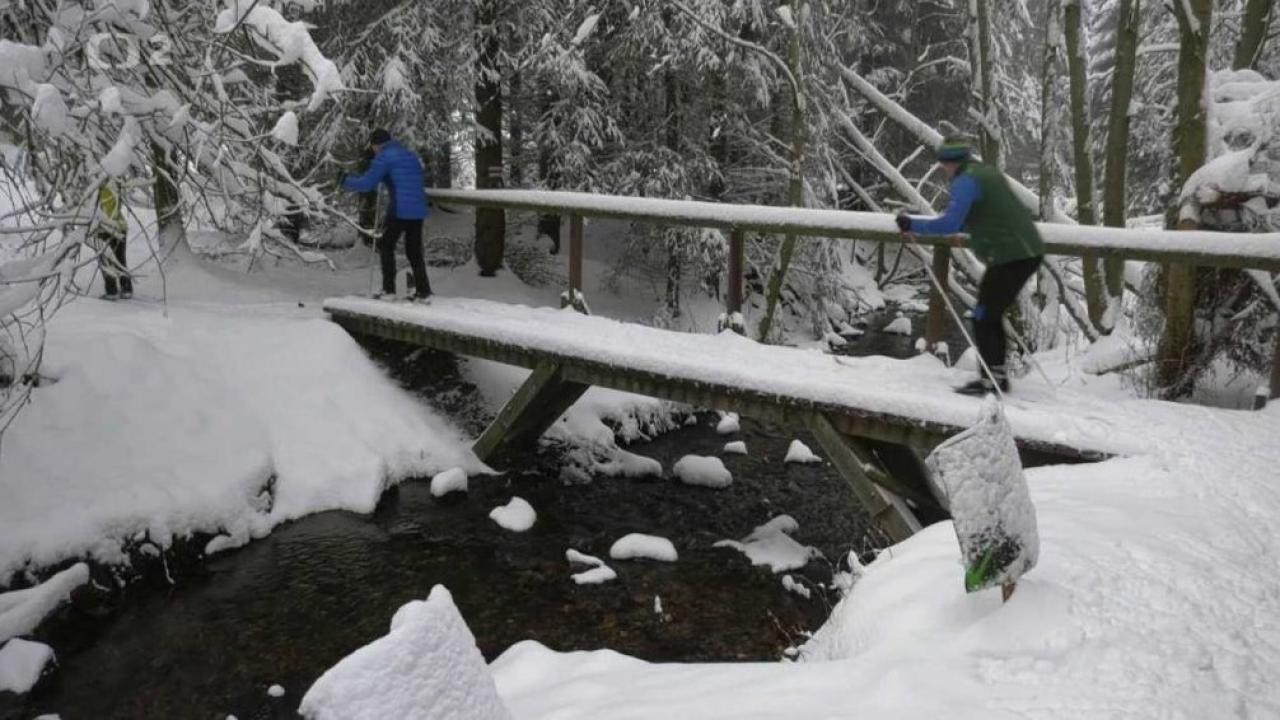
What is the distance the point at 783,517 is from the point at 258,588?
A: 4.53 m

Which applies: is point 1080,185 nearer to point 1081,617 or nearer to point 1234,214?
point 1234,214

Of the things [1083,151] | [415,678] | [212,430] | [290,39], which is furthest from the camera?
[1083,151]

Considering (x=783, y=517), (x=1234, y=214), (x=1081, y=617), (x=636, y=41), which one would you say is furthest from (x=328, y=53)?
(x=1081, y=617)

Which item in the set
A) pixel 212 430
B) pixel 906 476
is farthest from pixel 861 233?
pixel 212 430

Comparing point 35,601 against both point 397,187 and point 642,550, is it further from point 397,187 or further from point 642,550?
point 397,187

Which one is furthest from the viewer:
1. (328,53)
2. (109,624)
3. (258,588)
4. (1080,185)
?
(328,53)

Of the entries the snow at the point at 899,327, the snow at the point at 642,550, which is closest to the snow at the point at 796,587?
the snow at the point at 642,550

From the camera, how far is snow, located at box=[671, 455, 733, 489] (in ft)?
29.4

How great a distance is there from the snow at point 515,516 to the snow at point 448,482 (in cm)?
56

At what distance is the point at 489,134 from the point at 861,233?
7.62m

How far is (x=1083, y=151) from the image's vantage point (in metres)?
9.61

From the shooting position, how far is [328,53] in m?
12.3

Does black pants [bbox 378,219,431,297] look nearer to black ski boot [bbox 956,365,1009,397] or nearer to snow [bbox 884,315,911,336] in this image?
black ski boot [bbox 956,365,1009,397]

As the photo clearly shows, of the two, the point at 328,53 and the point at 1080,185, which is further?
the point at 328,53
